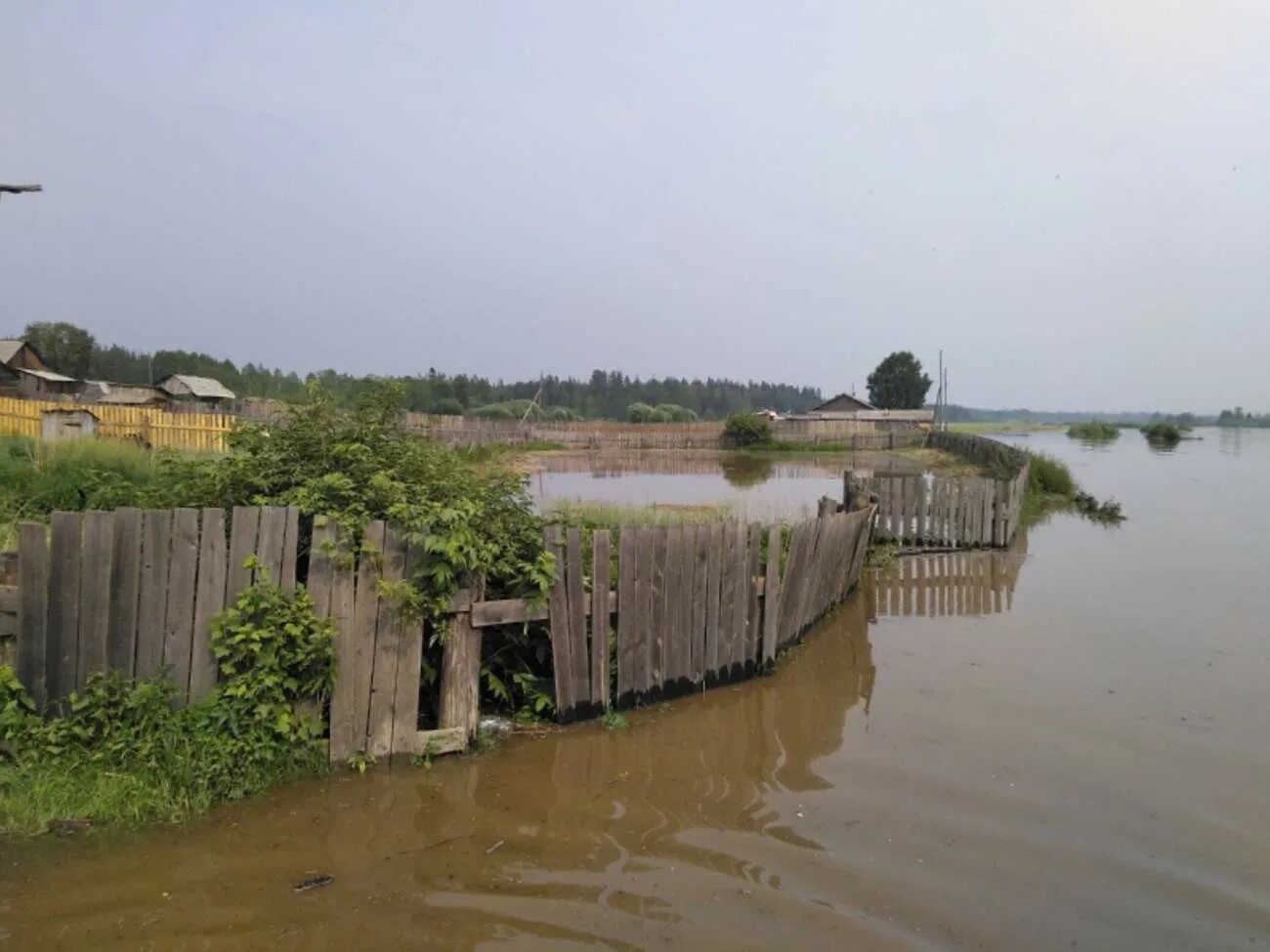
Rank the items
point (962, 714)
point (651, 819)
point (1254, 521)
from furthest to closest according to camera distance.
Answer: point (1254, 521) < point (962, 714) < point (651, 819)

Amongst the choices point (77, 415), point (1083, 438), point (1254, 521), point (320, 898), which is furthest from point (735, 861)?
point (1083, 438)

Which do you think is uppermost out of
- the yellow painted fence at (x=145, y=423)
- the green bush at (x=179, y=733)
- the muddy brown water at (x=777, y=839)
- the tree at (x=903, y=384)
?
the tree at (x=903, y=384)

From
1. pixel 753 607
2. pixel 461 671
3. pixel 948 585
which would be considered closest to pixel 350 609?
pixel 461 671

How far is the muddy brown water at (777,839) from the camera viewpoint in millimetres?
3660

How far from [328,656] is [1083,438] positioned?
9151cm

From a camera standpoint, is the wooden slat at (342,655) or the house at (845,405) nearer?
the wooden slat at (342,655)

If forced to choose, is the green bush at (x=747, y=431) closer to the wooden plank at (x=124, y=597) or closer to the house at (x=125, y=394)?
the house at (x=125, y=394)

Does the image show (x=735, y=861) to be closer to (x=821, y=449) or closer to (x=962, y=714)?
(x=962, y=714)

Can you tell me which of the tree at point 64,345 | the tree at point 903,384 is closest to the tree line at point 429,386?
the tree at point 64,345

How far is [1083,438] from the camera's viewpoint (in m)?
83.2

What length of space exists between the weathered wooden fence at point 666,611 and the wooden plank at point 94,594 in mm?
2623

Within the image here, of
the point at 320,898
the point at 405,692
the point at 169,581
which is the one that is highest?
the point at 169,581

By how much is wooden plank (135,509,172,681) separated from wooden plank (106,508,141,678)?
35 millimetres

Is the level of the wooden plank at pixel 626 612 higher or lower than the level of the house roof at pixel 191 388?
lower
